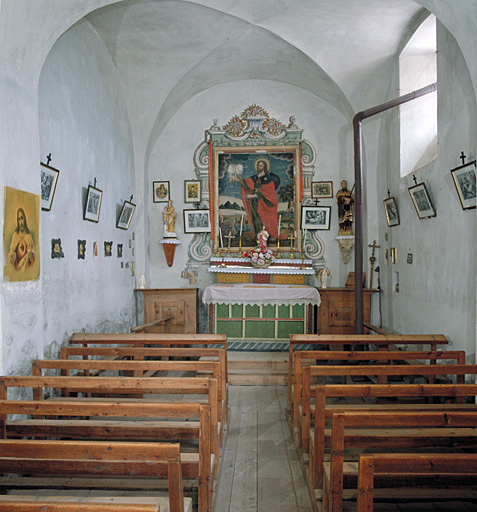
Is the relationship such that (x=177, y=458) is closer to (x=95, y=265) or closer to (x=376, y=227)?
(x=95, y=265)

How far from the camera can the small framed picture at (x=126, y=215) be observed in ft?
24.9

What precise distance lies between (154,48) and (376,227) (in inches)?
210

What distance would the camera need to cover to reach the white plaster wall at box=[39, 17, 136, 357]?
5074 millimetres

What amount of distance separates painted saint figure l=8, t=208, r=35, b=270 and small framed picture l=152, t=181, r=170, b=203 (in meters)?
5.33

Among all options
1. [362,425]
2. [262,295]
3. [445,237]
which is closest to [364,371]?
[362,425]

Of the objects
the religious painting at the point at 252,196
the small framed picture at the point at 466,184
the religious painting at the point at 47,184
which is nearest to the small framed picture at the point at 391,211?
the religious painting at the point at 252,196

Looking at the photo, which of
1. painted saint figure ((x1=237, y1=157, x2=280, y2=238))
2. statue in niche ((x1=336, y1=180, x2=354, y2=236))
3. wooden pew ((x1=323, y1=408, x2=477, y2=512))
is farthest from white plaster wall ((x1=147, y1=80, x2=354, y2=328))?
wooden pew ((x1=323, y1=408, x2=477, y2=512))

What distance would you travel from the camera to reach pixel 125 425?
9.84 ft

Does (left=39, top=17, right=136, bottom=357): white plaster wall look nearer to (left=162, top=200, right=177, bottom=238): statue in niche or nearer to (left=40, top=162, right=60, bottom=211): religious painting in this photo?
(left=40, top=162, right=60, bottom=211): religious painting

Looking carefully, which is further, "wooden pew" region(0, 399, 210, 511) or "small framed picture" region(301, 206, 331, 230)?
"small framed picture" region(301, 206, 331, 230)

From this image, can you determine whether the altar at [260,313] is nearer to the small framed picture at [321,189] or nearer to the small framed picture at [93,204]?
the small framed picture at [321,189]

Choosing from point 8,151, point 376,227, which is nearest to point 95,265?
point 8,151

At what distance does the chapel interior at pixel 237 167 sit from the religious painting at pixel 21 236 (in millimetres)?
26

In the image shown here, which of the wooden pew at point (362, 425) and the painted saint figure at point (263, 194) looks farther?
the painted saint figure at point (263, 194)
